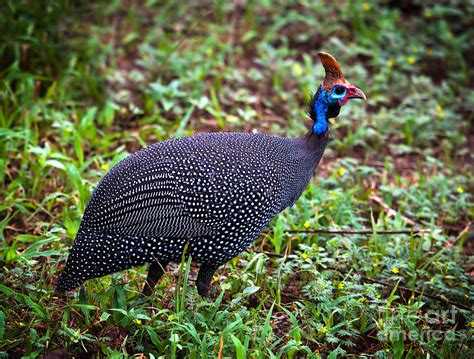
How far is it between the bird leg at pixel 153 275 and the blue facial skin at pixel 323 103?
1202mm

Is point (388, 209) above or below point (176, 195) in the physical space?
below

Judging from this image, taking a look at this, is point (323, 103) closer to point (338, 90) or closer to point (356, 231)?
point (338, 90)

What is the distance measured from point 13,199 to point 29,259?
27.9 inches

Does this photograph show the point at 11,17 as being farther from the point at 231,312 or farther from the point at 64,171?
the point at 231,312

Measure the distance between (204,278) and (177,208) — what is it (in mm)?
503

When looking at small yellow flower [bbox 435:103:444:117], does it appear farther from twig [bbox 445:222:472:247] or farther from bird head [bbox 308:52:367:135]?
bird head [bbox 308:52:367:135]

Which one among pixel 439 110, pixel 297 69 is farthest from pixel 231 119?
pixel 439 110

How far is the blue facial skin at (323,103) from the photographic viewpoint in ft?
12.2

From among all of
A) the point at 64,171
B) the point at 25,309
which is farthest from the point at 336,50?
the point at 25,309

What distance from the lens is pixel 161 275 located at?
3545mm

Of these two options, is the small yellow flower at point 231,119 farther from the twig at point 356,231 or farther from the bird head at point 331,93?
the bird head at point 331,93

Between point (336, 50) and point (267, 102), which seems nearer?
point (267, 102)

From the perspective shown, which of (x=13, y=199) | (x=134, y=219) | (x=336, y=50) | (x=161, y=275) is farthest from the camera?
(x=336, y=50)

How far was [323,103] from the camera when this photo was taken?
3.76m
